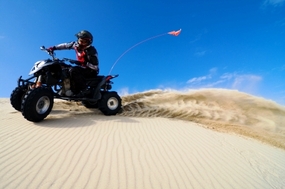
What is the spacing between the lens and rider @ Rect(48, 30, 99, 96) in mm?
6295

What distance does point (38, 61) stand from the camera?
18.4ft

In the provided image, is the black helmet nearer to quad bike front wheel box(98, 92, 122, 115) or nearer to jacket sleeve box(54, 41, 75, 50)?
jacket sleeve box(54, 41, 75, 50)

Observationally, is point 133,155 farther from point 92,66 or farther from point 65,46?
point 65,46

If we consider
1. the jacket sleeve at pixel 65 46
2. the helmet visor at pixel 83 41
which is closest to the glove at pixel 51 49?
the jacket sleeve at pixel 65 46

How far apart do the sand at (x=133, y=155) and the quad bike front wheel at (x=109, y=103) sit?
1331mm

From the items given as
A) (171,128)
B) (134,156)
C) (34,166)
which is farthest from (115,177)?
(171,128)

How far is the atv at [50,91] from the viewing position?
4695 mm

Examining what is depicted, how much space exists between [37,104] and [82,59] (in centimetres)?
249

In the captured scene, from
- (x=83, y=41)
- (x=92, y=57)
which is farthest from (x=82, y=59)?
(x=83, y=41)

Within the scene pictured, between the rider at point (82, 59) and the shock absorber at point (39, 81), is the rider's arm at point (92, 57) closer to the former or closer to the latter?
the rider at point (82, 59)

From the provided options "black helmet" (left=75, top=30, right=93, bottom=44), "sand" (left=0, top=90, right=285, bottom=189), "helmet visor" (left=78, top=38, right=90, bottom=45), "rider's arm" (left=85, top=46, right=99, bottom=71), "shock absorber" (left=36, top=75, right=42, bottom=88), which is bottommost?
"sand" (left=0, top=90, right=285, bottom=189)

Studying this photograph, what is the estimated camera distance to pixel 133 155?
3521 millimetres

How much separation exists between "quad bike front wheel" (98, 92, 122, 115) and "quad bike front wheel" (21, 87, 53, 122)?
2.08m

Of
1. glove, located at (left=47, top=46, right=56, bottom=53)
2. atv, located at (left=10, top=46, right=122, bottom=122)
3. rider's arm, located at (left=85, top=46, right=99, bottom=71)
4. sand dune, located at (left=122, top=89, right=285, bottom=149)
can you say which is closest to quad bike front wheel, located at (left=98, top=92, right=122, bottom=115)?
atv, located at (left=10, top=46, right=122, bottom=122)
